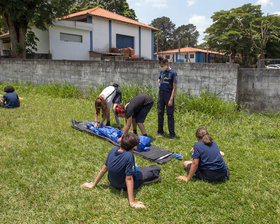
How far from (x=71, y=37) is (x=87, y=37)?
179cm

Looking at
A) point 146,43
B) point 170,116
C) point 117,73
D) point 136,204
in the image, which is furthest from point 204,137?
point 146,43

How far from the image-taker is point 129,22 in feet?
88.1

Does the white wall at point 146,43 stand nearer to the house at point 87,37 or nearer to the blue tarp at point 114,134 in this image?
the house at point 87,37

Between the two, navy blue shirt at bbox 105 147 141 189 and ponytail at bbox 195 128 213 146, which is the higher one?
ponytail at bbox 195 128 213 146

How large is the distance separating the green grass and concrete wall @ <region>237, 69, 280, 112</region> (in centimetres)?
31

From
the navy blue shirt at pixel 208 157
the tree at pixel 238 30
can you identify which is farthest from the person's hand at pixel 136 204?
the tree at pixel 238 30

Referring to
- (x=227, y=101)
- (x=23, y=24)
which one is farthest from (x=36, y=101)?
(x=23, y=24)

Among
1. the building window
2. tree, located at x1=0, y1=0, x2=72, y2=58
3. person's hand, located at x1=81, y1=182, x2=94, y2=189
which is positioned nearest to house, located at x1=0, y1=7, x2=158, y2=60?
the building window

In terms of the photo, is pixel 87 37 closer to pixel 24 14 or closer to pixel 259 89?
pixel 24 14

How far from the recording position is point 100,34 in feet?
79.6

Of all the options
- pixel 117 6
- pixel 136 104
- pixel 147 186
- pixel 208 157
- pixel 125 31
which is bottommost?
pixel 147 186

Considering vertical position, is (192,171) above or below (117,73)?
below

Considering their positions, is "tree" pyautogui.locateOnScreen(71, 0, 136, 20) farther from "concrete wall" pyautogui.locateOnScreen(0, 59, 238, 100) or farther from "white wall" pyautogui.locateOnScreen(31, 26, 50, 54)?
"concrete wall" pyautogui.locateOnScreen(0, 59, 238, 100)

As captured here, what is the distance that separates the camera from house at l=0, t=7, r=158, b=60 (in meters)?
20.0
